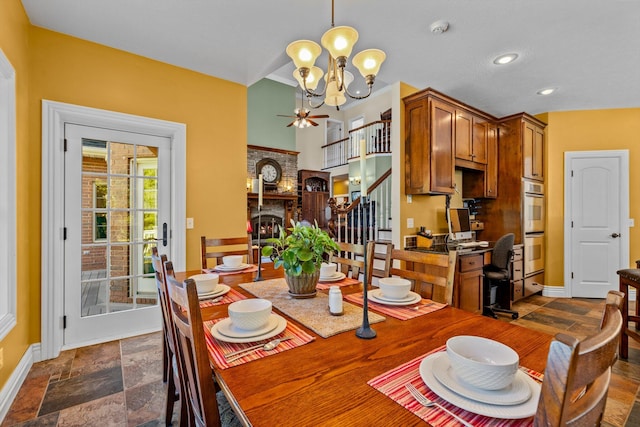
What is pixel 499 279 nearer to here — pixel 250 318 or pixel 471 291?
pixel 471 291

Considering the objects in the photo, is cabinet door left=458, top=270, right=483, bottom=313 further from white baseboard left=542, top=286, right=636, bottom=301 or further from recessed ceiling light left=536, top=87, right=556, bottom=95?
recessed ceiling light left=536, top=87, right=556, bottom=95

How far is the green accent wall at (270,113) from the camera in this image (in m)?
8.18

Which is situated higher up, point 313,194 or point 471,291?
point 313,194

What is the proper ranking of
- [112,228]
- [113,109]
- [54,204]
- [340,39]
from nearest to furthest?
[340,39] → [54,204] → [113,109] → [112,228]

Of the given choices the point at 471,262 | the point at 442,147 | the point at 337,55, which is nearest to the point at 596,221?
the point at 471,262

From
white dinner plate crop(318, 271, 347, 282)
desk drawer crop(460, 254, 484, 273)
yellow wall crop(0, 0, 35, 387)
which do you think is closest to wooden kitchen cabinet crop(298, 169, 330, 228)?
desk drawer crop(460, 254, 484, 273)

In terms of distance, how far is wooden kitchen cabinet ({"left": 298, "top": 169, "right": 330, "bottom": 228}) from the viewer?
976cm

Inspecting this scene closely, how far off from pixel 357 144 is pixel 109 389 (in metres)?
7.82

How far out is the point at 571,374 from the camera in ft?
1.46

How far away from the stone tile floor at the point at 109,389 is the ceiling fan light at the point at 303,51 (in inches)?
89.7

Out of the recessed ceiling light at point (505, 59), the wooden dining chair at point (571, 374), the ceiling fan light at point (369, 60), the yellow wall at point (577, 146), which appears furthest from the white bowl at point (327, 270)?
the yellow wall at point (577, 146)

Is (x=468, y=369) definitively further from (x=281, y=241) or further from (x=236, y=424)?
(x=281, y=241)

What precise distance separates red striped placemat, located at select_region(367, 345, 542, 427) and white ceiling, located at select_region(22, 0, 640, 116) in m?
2.31

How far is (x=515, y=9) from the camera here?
2182 millimetres
